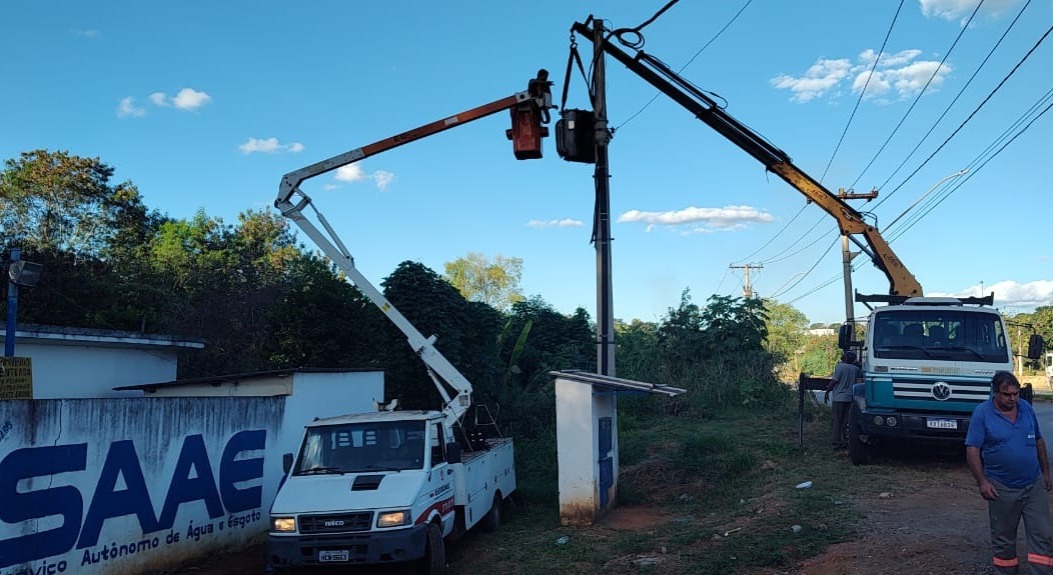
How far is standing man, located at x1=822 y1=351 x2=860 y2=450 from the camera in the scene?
14.3 metres

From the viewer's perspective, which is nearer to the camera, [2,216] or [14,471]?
[14,471]

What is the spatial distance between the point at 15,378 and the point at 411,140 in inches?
275

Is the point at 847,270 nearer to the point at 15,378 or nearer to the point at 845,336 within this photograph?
the point at 845,336

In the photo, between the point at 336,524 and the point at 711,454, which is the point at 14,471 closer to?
the point at 336,524

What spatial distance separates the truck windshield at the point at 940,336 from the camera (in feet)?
40.1

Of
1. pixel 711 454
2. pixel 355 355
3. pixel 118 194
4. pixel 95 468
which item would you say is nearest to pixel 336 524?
pixel 95 468

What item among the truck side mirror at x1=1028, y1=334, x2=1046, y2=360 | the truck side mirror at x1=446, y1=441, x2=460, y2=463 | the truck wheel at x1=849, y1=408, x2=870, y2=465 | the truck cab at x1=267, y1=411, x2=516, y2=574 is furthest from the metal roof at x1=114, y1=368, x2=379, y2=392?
the truck side mirror at x1=1028, y1=334, x2=1046, y2=360

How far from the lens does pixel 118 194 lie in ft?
107

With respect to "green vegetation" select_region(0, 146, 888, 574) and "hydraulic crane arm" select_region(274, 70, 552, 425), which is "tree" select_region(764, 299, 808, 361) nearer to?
"green vegetation" select_region(0, 146, 888, 574)

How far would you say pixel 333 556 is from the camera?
7746 millimetres

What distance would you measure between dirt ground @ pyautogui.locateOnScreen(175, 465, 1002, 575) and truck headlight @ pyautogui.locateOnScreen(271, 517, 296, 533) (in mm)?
1688

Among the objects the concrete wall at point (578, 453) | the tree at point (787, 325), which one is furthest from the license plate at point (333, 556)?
the tree at point (787, 325)

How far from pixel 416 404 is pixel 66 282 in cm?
1286

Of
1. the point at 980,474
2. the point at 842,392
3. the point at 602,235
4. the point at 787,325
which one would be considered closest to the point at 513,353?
the point at 842,392
